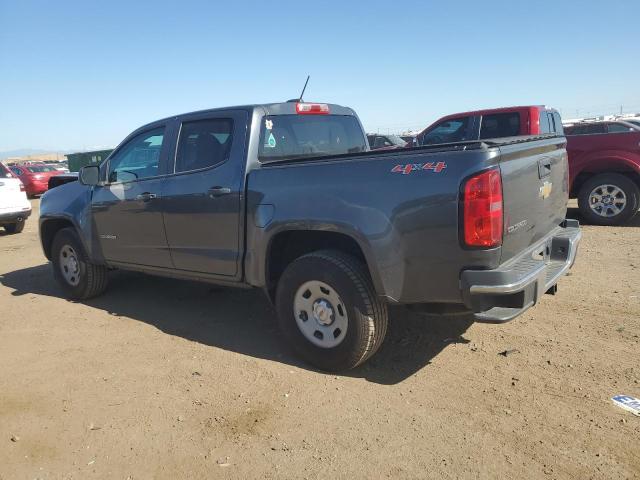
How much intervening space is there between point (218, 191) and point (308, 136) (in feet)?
3.39

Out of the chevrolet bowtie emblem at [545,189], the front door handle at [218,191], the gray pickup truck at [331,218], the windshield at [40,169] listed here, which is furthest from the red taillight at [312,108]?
the windshield at [40,169]

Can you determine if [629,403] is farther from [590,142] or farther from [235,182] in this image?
[590,142]

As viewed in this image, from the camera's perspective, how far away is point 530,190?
132 inches

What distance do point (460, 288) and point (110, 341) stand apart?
311 centimetres

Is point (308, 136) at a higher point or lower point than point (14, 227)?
higher

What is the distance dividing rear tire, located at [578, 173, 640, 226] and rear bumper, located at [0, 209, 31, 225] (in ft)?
36.1

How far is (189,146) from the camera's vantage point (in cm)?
445

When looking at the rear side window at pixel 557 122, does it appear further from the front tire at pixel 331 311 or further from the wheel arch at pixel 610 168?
the front tire at pixel 331 311

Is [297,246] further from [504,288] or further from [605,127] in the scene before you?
[605,127]

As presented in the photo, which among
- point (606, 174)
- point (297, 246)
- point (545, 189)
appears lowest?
point (297, 246)

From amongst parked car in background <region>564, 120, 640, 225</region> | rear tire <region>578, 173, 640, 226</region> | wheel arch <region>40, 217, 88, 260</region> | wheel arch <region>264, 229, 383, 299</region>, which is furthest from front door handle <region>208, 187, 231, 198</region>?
rear tire <region>578, 173, 640, 226</region>

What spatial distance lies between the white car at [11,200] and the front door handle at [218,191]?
28.1ft

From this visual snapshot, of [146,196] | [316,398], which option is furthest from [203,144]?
[316,398]

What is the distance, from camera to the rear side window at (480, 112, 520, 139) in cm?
865
